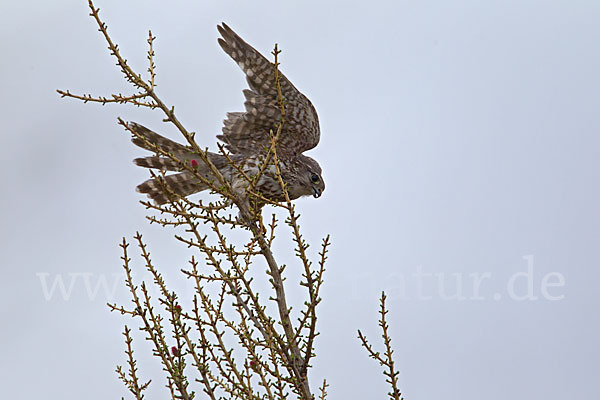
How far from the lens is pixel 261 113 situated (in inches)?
277

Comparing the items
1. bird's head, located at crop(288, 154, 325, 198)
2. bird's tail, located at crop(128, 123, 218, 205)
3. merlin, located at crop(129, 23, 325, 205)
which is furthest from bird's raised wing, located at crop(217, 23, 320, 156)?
bird's tail, located at crop(128, 123, 218, 205)

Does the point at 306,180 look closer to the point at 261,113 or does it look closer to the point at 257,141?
the point at 257,141

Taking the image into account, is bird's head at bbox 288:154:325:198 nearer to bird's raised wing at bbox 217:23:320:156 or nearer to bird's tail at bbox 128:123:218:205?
bird's raised wing at bbox 217:23:320:156

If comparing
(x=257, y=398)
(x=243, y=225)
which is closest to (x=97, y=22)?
(x=243, y=225)

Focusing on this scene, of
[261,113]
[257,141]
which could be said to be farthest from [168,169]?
[261,113]

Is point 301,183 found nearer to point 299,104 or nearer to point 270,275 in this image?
point 299,104

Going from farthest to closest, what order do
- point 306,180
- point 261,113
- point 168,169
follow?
point 306,180, point 168,169, point 261,113

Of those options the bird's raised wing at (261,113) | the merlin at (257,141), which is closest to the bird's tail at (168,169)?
the merlin at (257,141)

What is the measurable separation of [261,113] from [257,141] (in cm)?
47

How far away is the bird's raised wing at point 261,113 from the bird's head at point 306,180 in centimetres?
24

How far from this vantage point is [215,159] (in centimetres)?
750

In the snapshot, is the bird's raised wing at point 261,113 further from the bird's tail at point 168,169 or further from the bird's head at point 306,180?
the bird's tail at point 168,169

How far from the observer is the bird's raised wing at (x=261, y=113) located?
21.9ft

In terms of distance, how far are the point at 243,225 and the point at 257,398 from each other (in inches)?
44.6
